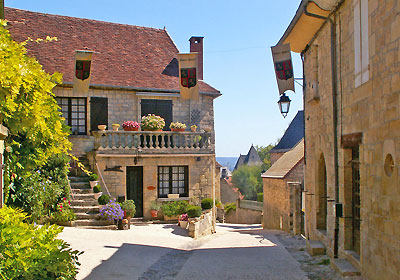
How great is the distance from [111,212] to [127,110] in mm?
5203

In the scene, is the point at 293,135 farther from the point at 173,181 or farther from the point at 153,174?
the point at 153,174

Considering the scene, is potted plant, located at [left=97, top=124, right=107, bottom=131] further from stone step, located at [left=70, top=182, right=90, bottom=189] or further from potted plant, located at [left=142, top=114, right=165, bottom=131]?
stone step, located at [left=70, top=182, right=90, bottom=189]

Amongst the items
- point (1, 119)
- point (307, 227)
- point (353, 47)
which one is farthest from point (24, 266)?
point (307, 227)

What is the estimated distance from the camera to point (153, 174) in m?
16.5

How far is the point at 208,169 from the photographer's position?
57.1ft

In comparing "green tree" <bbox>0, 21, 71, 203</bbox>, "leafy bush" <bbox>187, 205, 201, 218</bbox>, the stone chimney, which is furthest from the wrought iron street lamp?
the stone chimney

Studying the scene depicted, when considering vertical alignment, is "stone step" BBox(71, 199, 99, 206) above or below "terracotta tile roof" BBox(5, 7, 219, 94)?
below

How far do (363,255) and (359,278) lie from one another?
0.36m

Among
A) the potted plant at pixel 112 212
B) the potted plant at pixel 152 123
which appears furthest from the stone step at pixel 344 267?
the potted plant at pixel 152 123

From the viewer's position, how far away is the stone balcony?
1602cm

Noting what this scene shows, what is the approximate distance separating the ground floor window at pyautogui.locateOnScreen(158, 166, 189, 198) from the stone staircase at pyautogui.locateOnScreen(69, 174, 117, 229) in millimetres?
2784

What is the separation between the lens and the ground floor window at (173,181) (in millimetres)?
16766

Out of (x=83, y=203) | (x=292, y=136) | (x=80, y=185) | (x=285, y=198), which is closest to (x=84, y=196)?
(x=83, y=203)

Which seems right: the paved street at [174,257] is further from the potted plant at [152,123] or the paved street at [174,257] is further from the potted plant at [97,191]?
the potted plant at [152,123]
